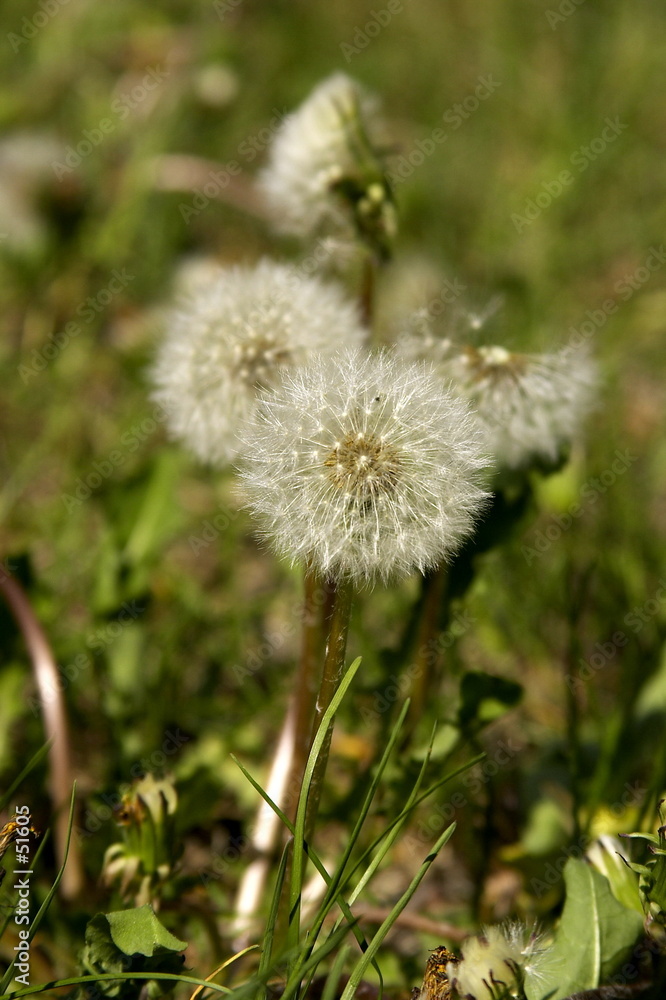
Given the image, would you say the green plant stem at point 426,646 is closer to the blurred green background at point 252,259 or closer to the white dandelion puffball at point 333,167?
the blurred green background at point 252,259

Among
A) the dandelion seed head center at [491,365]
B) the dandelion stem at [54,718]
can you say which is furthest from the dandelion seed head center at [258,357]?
the dandelion stem at [54,718]

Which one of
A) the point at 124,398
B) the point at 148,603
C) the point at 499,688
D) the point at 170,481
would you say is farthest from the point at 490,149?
the point at 499,688

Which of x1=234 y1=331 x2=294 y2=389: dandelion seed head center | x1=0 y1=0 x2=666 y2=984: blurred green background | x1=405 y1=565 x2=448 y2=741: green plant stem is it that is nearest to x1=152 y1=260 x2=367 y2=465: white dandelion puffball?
x1=234 y1=331 x2=294 y2=389: dandelion seed head center

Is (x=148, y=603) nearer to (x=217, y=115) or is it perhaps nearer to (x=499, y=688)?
(x=499, y=688)

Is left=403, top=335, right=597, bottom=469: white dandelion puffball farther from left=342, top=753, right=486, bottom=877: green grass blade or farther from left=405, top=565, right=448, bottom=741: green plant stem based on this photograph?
left=342, top=753, right=486, bottom=877: green grass blade

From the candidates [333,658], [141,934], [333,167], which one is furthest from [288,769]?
[333,167]
